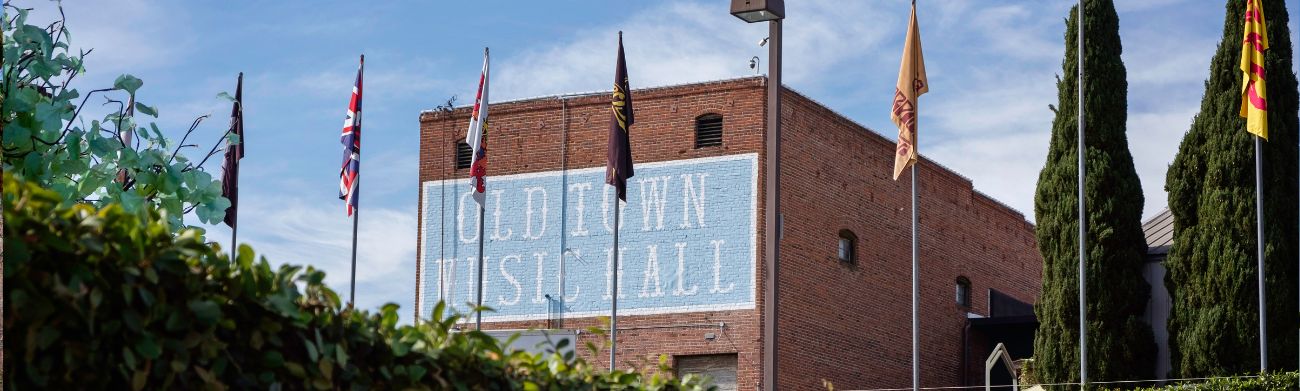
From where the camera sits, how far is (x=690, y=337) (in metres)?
32.0

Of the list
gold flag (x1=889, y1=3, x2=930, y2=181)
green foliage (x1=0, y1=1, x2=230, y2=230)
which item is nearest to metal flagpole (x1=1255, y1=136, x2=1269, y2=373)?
gold flag (x1=889, y1=3, x2=930, y2=181)

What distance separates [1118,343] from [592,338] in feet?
32.0

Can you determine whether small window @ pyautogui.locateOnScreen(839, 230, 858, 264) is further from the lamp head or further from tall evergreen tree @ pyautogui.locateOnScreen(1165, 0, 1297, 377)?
the lamp head

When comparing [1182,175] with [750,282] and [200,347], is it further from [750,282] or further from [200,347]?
[200,347]

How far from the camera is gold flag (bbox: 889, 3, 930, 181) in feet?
82.2

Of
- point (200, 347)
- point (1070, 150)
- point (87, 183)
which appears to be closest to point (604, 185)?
point (1070, 150)

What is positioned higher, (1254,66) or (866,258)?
(1254,66)

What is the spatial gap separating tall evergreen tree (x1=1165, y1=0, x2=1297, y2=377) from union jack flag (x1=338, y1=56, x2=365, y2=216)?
47.9 ft

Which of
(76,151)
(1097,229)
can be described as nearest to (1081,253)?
(1097,229)

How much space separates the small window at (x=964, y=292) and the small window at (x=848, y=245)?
18.0 ft

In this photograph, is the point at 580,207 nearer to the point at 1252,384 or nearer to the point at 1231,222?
the point at 1231,222

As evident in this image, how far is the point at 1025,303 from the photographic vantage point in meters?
42.0

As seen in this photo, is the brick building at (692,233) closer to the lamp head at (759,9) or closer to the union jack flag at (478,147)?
the union jack flag at (478,147)

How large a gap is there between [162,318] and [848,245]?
30.7 meters
